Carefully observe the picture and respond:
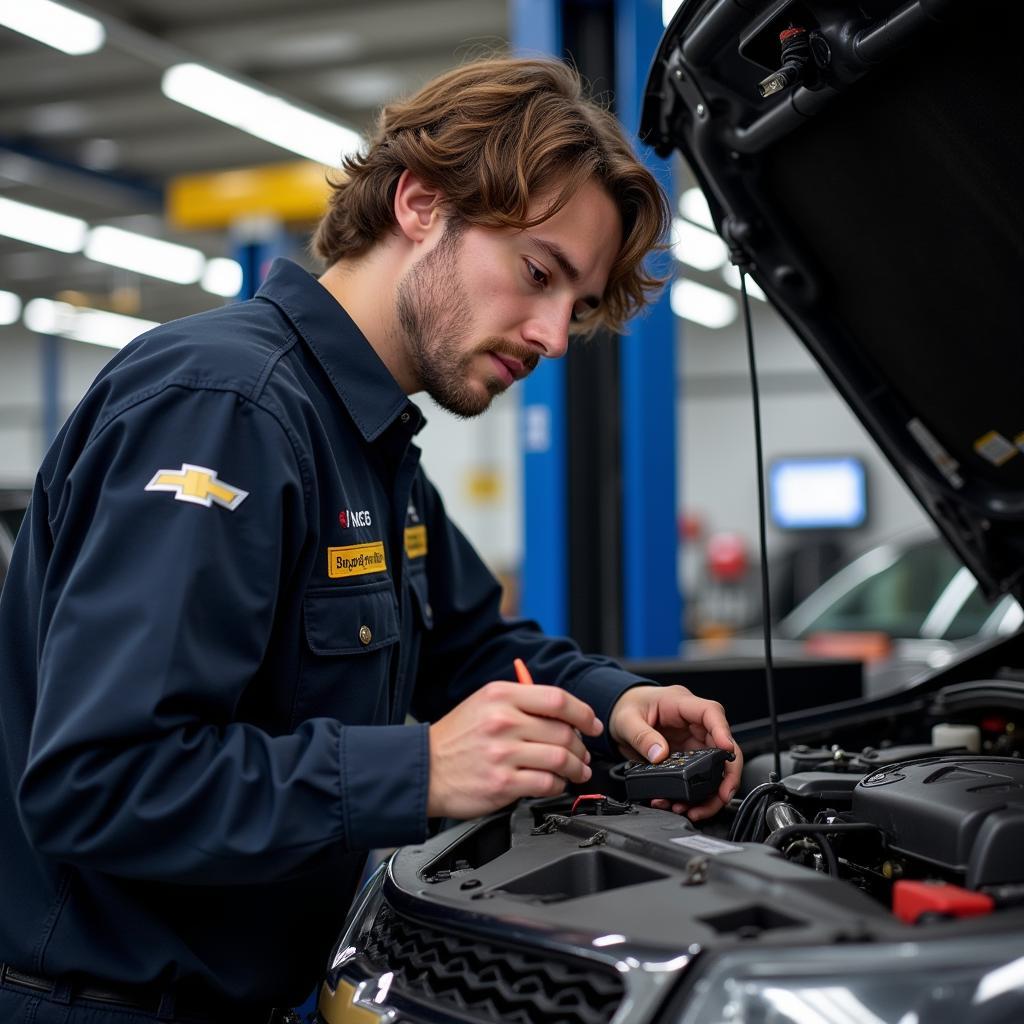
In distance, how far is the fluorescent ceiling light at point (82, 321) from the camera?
36.4 ft

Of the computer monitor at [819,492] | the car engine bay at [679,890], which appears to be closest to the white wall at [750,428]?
the computer monitor at [819,492]

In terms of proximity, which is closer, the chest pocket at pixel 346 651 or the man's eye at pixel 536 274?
the chest pocket at pixel 346 651

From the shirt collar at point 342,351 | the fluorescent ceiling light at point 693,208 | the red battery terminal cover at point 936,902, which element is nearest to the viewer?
the red battery terminal cover at point 936,902

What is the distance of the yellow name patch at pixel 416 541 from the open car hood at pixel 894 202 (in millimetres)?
581

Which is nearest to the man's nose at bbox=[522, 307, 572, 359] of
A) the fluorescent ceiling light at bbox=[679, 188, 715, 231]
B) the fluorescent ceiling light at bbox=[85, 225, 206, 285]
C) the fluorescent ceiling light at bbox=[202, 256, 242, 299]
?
the fluorescent ceiling light at bbox=[679, 188, 715, 231]

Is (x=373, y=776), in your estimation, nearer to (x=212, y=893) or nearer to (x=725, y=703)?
(x=212, y=893)

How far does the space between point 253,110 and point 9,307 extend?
7696 mm

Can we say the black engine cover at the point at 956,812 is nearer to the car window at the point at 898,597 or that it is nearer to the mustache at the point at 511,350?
the mustache at the point at 511,350

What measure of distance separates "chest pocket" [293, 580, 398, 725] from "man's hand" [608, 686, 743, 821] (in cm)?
31

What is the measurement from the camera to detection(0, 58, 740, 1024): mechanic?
0.98 metres

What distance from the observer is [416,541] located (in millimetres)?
1637

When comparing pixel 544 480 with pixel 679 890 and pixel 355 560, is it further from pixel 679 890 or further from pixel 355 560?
pixel 679 890

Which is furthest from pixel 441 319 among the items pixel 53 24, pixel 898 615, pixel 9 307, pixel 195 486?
pixel 9 307

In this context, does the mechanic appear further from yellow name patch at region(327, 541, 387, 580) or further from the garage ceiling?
the garage ceiling
